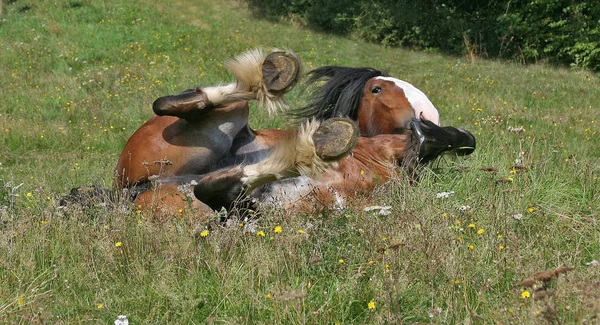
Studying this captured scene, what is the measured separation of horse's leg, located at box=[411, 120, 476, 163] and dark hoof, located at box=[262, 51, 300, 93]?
1.09 metres

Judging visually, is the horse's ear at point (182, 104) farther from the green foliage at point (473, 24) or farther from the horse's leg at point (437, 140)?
the green foliage at point (473, 24)

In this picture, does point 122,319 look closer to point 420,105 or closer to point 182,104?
point 182,104

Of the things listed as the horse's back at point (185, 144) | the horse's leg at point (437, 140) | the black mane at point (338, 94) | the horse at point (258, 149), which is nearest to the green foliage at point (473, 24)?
the black mane at point (338, 94)

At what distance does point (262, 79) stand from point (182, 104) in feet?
1.90

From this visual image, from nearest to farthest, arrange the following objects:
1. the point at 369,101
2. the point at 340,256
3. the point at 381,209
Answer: the point at 340,256
the point at 381,209
the point at 369,101

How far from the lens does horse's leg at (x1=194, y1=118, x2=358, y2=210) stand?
4.24 meters

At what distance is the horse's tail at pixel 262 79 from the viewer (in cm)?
486

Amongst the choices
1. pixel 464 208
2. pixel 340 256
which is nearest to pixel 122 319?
pixel 340 256

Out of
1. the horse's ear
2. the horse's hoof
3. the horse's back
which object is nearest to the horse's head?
the horse's back

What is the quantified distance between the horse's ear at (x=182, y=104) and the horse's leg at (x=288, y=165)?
0.63m

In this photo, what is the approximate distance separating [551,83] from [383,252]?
1237cm

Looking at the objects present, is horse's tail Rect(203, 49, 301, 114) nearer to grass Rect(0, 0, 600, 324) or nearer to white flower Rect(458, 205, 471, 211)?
grass Rect(0, 0, 600, 324)

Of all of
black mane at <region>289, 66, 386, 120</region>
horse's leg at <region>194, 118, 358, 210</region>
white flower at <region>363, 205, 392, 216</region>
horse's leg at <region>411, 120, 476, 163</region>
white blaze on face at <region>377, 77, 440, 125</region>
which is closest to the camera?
white flower at <region>363, 205, 392, 216</region>

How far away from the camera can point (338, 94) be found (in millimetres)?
6148
